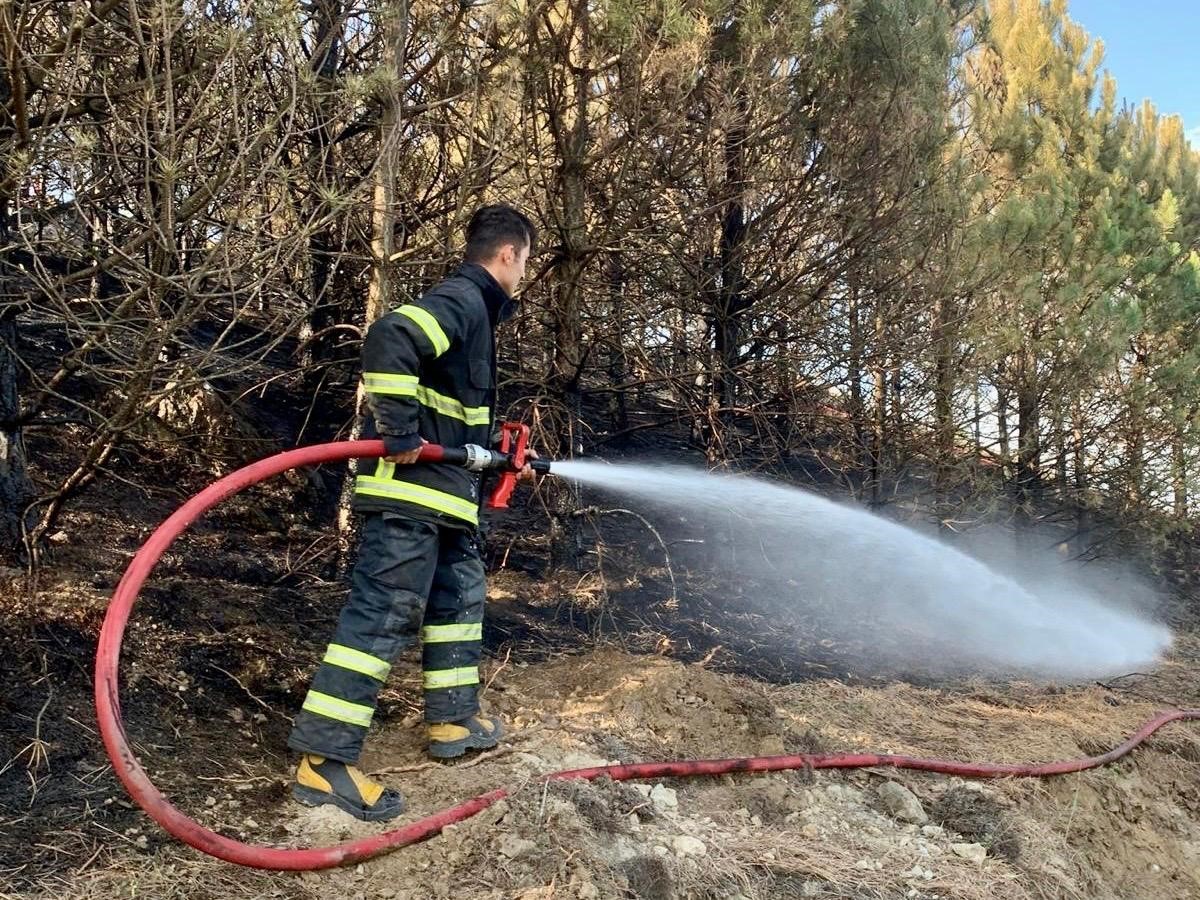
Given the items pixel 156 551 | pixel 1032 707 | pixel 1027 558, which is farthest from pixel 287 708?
pixel 1027 558

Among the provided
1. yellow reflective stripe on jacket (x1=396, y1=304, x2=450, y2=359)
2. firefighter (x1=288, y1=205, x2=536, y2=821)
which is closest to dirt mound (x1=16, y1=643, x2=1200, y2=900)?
firefighter (x1=288, y1=205, x2=536, y2=821)

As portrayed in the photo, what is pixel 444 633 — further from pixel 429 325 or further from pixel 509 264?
pixel 509 264

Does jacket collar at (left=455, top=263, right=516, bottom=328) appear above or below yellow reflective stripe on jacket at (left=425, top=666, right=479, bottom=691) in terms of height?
above

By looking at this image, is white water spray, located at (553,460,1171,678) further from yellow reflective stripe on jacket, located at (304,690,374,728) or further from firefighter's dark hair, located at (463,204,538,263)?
yellow reflective stripe on jacket, located at (304,690,374,728)

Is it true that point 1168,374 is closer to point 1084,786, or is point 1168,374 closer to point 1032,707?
point 1032,707

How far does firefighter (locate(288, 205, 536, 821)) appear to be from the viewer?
2754 mm

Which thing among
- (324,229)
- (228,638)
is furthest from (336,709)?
(324,229)

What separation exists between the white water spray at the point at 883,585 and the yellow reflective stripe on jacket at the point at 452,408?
3120 mm

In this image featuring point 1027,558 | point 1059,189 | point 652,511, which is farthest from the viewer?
point 1027,558

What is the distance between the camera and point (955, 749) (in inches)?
171

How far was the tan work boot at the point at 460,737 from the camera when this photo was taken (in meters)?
3.18

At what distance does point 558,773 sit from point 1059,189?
8219mm

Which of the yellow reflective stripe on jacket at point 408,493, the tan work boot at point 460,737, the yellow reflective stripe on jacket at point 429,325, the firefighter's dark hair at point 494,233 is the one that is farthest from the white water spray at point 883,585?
the yellow reflective stripe on jacket at point 429,325

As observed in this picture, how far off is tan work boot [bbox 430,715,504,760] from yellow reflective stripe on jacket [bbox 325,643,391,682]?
507mm
